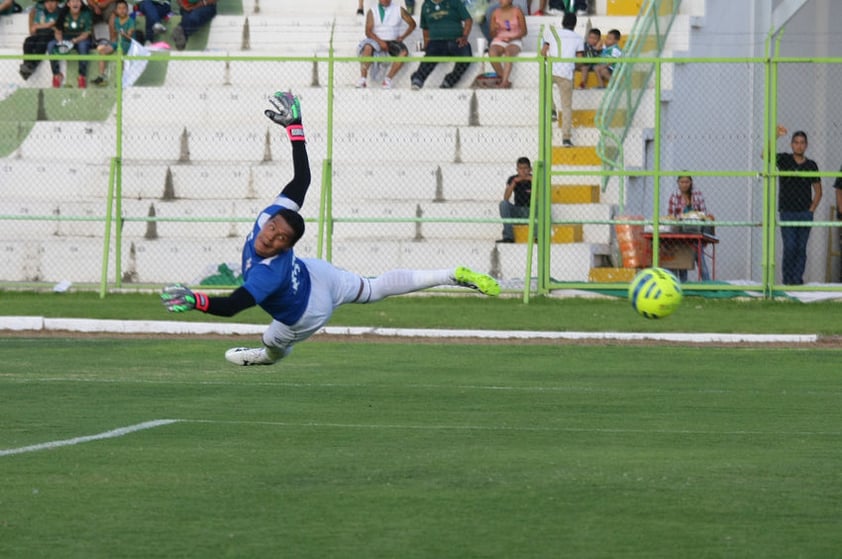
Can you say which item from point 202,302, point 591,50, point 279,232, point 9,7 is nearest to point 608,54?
A: point 591,50

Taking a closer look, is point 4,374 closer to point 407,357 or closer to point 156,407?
point 156,407

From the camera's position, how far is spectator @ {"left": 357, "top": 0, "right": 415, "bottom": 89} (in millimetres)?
28094

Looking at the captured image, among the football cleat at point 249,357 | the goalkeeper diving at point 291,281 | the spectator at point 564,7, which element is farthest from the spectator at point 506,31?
the football cleat at point 249,357

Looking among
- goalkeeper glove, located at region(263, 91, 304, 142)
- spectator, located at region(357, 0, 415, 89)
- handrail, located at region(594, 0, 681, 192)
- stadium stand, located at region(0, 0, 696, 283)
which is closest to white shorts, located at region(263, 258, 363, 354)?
goalkeeper glove, located at region(263, 91, 304, 142)

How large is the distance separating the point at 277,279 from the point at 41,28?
18558 millimetres

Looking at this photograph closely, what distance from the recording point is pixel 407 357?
17.4 meters

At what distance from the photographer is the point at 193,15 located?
30266 millimetres

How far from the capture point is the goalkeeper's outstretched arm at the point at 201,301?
1086 cm

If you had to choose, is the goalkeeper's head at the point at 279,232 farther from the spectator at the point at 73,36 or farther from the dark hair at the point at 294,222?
the spectator at the point at 73,36

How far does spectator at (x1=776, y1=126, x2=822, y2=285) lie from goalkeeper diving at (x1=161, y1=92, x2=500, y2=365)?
12424mm

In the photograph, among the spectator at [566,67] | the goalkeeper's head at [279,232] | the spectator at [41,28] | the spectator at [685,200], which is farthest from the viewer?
the spectator at [41,28]

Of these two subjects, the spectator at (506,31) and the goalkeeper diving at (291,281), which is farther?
the spectator at (506,31)

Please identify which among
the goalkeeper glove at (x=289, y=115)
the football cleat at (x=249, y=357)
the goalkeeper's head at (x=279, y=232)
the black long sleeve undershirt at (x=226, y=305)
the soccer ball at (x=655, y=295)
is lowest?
the football cleat at (x=249, y=357)

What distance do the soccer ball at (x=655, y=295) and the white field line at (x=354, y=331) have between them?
6.84 meters
